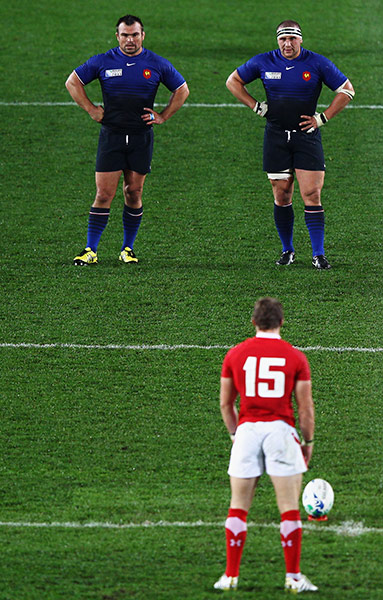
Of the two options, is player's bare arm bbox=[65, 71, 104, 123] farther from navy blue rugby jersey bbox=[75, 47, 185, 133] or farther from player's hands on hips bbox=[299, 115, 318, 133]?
player's hands on hips bbox=[299, 115, 318, 133]

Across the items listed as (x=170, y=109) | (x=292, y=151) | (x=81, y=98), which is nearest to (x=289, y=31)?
(x=292, y=151)

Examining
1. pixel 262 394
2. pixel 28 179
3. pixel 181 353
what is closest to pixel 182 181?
pixel 28 179

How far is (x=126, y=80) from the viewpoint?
955 centimetres

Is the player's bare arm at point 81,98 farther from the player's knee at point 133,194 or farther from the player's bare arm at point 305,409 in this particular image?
the player's bare arm at point 305,409

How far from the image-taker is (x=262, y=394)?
490 cm

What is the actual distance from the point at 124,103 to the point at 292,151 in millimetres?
1631

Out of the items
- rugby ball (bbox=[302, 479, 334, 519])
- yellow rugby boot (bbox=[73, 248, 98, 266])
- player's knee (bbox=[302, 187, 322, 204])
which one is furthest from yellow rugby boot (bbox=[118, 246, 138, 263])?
rugby ball (bbox=[302, 479, 334, 519])

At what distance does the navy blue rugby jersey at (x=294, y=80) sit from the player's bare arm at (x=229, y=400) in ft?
16.2

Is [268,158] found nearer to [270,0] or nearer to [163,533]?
[163,533]

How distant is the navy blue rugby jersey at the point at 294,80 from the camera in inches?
369

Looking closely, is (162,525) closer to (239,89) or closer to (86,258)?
(86,258)

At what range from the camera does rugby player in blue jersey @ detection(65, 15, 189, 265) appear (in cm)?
953

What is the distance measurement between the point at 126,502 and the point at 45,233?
5.78 meters

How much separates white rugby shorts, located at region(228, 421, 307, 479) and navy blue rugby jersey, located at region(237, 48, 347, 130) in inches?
202
